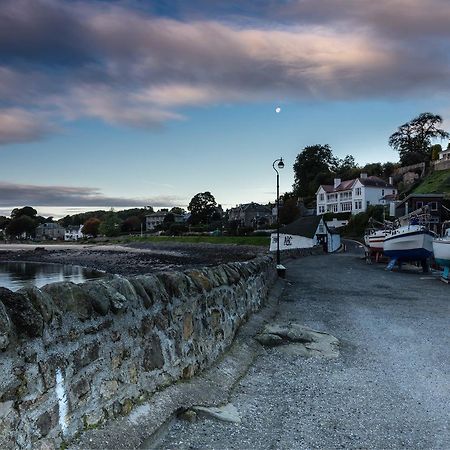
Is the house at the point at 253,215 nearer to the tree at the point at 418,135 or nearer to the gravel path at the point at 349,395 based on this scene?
the tree at the point at 418,135

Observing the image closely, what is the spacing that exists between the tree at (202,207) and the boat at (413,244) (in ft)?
379

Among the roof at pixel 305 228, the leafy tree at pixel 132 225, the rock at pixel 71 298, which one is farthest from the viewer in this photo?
the leafy tree at pixel 132 225

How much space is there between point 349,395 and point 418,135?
438 feet

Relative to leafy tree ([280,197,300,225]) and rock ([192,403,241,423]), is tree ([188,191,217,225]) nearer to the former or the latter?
leafy tree ([280,197,300,225])

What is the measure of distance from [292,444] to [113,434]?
1842mm

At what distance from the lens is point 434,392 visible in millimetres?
6223

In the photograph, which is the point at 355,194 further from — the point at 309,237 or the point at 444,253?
the point at 444,253

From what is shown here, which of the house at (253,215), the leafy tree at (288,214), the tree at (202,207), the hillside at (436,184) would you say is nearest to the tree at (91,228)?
the tree at (202,207)

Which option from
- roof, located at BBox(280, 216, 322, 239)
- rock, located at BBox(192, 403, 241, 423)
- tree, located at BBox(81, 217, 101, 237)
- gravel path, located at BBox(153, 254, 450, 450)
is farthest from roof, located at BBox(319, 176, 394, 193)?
tree, located at BBox(81, 217, 101, 237)

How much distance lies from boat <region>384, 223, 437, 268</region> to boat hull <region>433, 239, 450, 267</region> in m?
2.70

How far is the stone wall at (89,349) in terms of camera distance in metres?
3.21

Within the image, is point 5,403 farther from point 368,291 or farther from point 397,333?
point 368,291

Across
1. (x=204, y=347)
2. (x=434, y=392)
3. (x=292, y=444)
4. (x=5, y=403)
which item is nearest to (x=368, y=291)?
(x=434, y=392)

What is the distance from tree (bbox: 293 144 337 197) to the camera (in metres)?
133
